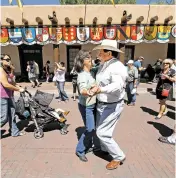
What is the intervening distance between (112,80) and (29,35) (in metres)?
9.31

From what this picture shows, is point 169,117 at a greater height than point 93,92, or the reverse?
point 93,92

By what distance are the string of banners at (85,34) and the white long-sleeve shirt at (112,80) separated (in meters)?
8.23

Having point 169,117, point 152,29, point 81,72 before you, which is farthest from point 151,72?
point 81,72

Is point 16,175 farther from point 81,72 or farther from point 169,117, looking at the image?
point 169,117

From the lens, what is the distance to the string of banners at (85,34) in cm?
1073

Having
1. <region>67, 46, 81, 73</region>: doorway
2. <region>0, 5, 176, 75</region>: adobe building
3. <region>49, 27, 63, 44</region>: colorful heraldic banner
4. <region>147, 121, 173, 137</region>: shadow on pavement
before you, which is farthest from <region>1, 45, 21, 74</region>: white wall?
<region>147, 121, 173, 137</region>: shadow on pavement

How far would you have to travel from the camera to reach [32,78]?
35.5ft

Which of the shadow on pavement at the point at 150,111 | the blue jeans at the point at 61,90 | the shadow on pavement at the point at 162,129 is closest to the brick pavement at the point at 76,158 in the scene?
the shadow on pavement at the point at 162,129

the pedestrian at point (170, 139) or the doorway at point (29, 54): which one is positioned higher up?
the doorway at point (29, 54)

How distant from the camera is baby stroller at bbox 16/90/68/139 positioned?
4.36 meters

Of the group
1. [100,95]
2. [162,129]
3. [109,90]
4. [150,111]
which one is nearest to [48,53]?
[150,111]

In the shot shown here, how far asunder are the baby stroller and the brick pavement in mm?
282

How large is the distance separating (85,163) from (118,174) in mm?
603

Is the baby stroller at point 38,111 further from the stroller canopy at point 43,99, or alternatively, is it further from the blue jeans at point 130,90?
the blue jeans at point 130,90
